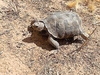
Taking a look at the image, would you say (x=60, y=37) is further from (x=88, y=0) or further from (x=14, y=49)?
(x=88, y=0)

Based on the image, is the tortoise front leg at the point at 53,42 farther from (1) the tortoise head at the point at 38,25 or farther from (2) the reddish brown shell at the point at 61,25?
(1) the tortoise head at the point at 38,25

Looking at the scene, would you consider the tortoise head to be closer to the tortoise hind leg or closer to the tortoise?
the tortoise

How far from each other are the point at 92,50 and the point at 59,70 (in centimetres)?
74

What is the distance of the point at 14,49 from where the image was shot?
3.74 metres

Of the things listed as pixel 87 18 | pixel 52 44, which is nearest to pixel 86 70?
pixel 52 44

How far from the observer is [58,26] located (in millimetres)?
3904

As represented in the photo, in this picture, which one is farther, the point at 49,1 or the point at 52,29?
the point at 49,1

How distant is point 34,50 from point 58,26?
516mm

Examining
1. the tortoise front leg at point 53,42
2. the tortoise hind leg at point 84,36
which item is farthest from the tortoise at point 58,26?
the tortoise hind leg at point 84,36

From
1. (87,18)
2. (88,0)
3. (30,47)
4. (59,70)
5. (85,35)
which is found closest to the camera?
(59,70)

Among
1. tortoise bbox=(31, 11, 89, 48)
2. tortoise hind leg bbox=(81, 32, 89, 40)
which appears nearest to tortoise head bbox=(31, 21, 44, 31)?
tortoise bbox=(31, 11, 89, 48)

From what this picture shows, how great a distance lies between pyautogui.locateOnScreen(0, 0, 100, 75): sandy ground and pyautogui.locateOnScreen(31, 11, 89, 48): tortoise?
14 centimetres

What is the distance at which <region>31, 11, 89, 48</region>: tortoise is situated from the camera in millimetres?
3908

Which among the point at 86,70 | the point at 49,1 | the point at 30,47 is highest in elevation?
the point at 49,1
